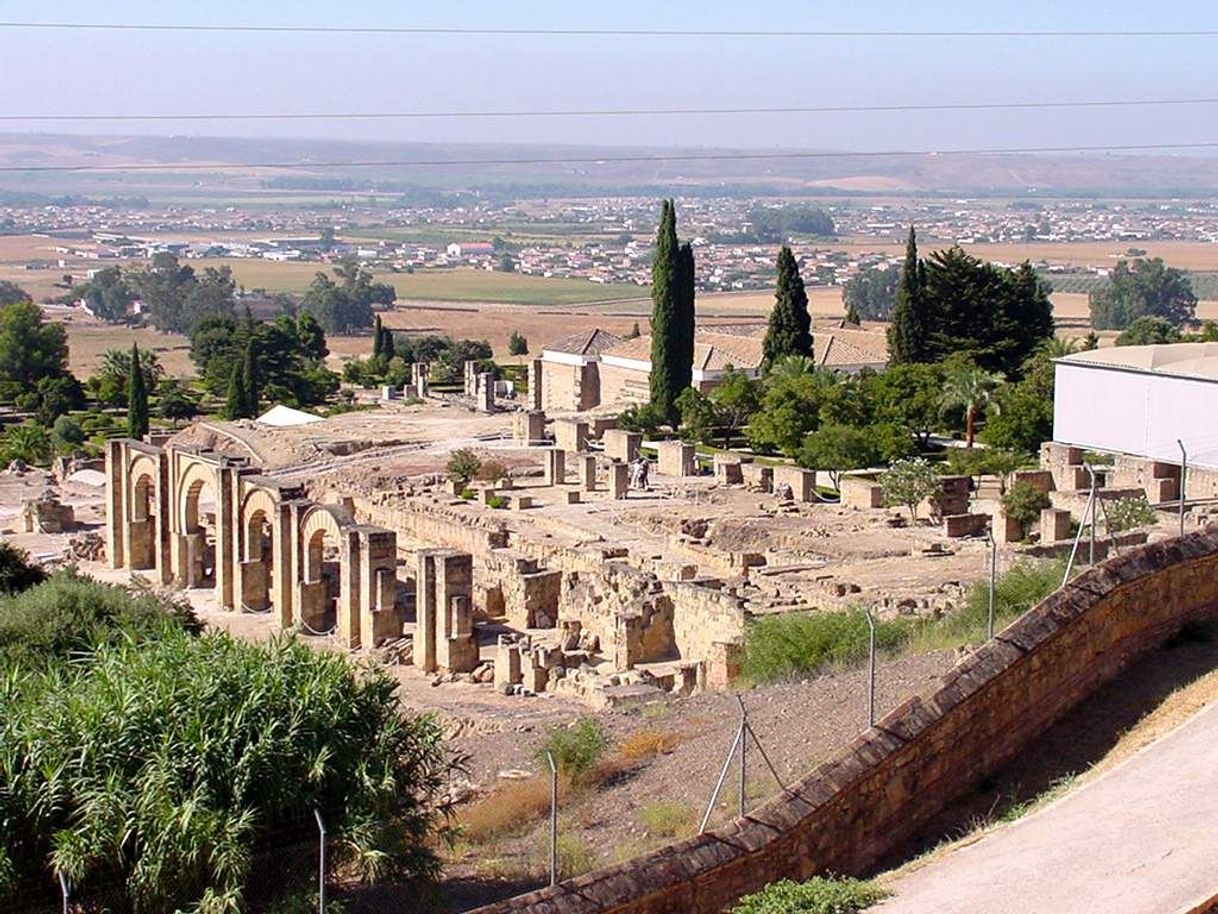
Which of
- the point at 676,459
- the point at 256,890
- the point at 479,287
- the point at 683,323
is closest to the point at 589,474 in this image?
the point at 676,459

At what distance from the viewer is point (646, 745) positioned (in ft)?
53.9

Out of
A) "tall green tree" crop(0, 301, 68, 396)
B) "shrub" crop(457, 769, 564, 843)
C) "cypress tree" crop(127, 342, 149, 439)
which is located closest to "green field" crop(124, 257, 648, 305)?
"tall green tree" crop(0, 301, 68, 396)

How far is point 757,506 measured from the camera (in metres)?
36.9

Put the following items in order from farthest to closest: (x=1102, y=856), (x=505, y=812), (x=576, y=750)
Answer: (x=576, y=750) < (x=505, y=812) < (x=1102, y=856)

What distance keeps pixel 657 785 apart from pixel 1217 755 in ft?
15.3

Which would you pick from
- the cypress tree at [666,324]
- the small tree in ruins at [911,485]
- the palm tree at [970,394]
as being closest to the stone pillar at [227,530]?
the small tree in ruins at [911,485]

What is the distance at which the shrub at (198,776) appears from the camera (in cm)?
1205

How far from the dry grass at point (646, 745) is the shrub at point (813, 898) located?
4.78 meters

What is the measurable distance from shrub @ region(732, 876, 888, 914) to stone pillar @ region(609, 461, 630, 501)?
2864 centimetres

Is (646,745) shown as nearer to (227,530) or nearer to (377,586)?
(377,586)

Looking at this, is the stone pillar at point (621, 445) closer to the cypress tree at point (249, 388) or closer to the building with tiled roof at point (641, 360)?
the building with tiled roof at point (641, 360)

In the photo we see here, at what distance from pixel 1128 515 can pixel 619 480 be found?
13954 mm

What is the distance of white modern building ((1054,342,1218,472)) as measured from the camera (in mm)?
33844

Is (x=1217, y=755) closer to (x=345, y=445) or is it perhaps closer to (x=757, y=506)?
(x=757, y=506)
